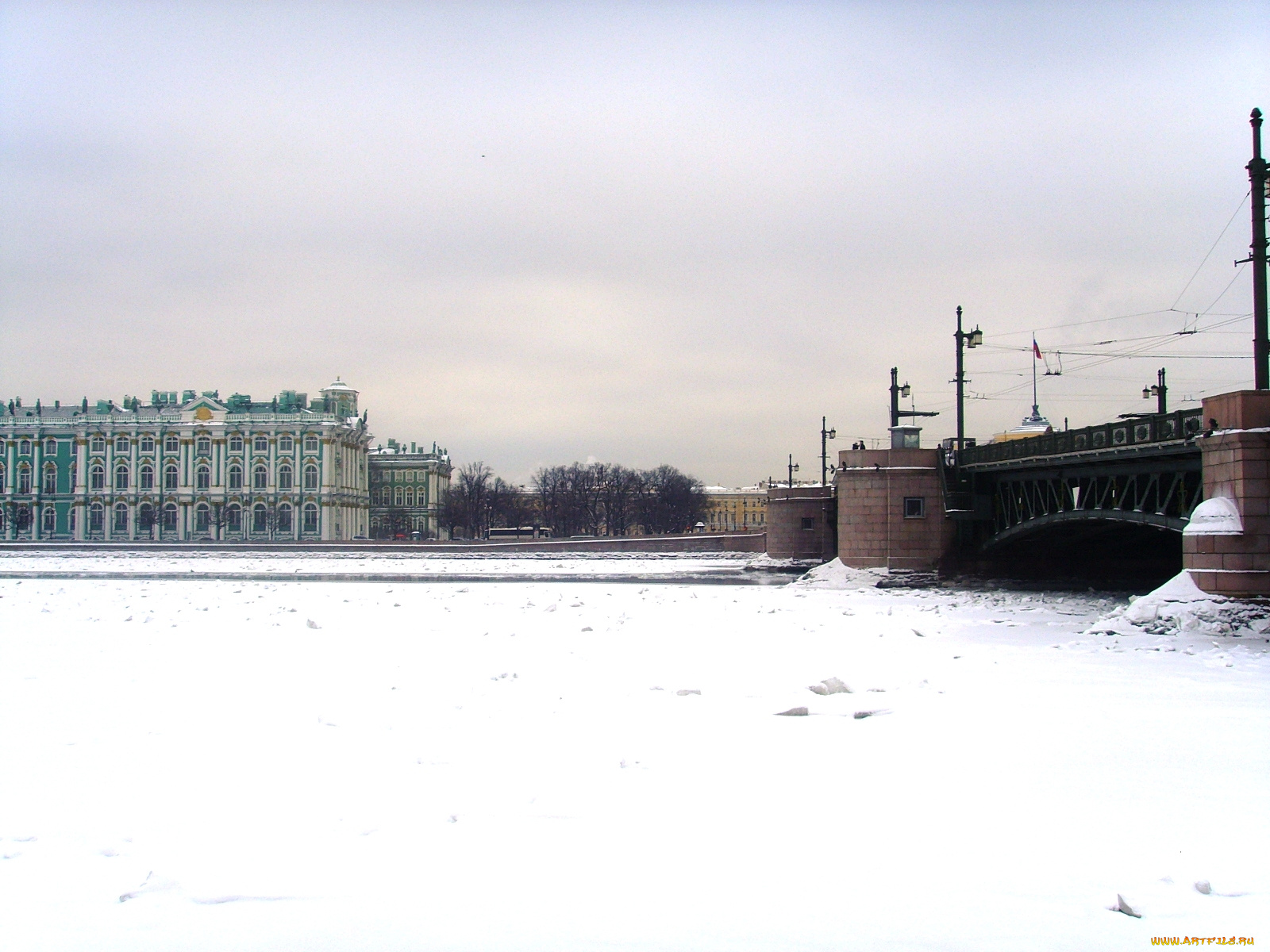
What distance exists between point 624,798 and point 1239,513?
15.2 metres

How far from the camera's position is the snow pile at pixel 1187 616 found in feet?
54.6

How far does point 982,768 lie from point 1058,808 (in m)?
1.01

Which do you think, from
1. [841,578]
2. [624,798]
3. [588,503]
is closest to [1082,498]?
[841,578]

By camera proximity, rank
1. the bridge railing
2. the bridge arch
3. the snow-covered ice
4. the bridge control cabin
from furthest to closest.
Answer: the bridge arch, the bridge control cabin, the bridge railing, the snow-covered ice

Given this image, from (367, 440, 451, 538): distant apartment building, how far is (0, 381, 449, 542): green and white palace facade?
1902cm

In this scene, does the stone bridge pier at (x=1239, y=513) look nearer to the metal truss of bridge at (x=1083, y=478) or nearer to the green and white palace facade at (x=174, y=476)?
the metal truss of bridge at (x=1083, y=478)

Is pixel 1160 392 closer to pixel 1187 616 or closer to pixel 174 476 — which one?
pixel 1187 616

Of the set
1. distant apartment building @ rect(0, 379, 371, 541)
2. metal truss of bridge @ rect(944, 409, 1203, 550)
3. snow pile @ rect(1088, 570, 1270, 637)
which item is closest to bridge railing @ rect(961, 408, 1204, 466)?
metal truss of bridge @ rect(944, 409, 1203, 550)

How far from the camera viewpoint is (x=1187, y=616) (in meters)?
17.0

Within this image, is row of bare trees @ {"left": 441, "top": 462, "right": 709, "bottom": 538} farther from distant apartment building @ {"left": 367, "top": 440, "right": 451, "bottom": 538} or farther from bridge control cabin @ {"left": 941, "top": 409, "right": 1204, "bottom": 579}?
bridge control cabin @ {"left": 941, "top": 409, "right": 1204, "bottom": 579}

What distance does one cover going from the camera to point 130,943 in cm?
485

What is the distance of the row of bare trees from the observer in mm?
113500

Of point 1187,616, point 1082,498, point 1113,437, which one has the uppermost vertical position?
point 1113,437

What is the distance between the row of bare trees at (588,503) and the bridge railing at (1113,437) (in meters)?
79.4
